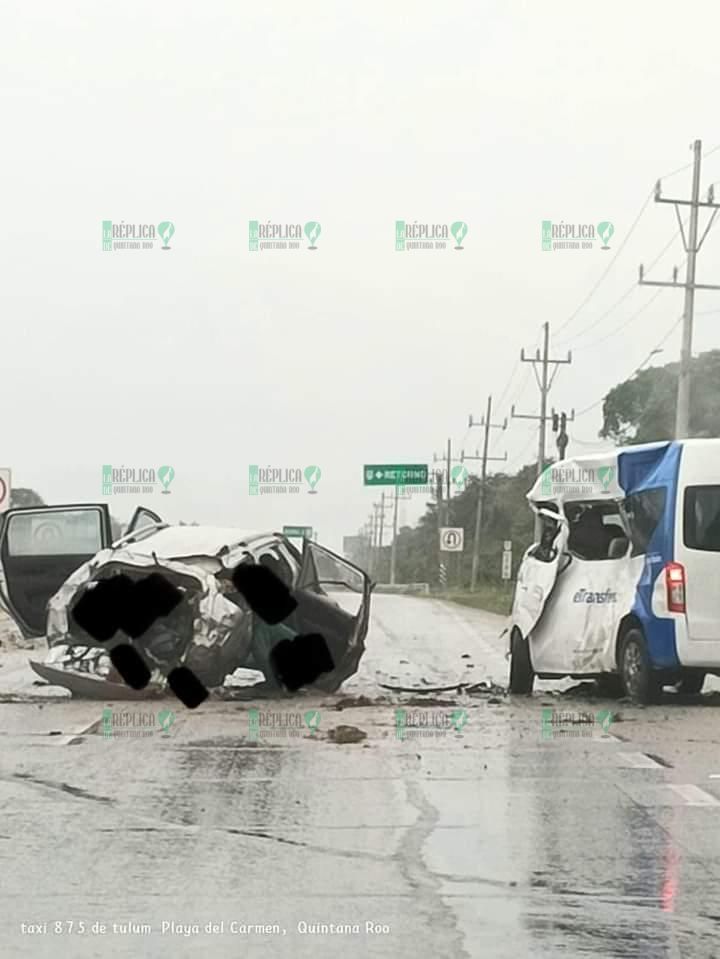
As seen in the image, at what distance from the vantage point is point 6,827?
828cm

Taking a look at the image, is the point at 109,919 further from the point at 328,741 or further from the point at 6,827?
the point at 328,741

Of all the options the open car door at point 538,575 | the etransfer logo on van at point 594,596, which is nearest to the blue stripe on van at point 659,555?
the etransfer logo on van at point 594,596

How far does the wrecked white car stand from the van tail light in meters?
3.27

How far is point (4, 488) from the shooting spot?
24.9 meters

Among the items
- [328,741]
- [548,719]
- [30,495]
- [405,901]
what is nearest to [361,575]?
[548,719]

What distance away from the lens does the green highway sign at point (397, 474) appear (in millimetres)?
53500

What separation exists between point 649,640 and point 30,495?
34133mm

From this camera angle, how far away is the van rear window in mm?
14078

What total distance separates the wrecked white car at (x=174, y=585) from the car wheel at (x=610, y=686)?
2.47 meters

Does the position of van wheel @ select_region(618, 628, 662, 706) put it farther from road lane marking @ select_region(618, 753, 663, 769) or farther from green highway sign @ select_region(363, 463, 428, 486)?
green highway sign @ select_region(363, 463, 428, 486)

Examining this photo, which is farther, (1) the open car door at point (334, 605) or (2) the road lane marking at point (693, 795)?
(1) the open car door at point (334, 605)

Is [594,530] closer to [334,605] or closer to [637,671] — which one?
[637,671]

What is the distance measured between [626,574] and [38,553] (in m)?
6.23

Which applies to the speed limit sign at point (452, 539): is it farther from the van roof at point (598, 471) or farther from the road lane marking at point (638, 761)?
the road lane marking at point (638, 761)
